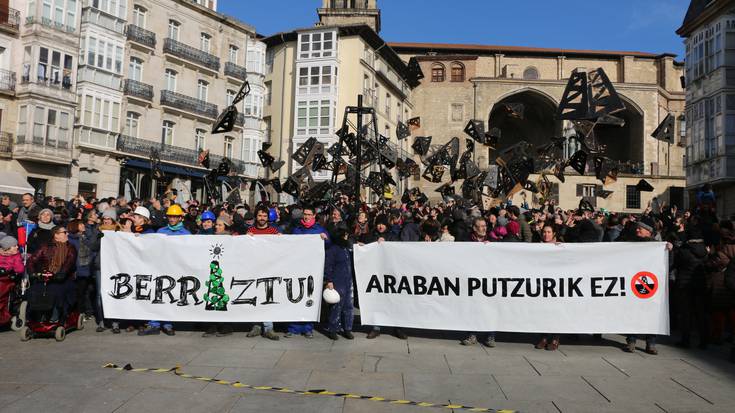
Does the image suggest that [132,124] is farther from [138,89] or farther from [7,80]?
[7,80]

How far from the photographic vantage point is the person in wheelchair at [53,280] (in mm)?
7707

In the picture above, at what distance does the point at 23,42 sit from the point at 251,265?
91.6 feet

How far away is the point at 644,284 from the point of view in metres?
7.75

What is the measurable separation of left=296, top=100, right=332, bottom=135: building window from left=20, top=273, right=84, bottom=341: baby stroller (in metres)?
37.7

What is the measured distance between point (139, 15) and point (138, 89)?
188 inches

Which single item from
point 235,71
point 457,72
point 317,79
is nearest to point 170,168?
point 235,71

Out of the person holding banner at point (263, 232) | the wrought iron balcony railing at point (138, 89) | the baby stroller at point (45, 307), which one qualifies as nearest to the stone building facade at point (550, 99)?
the wrought iron balcony railing at point (138, 89)

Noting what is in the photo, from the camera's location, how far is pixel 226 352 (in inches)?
282

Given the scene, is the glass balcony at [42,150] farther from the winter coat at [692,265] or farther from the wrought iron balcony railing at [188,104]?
the winter coat at [692,265]

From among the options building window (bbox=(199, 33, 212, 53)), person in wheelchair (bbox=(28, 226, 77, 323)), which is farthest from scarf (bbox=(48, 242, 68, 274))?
building window (bbox=(199, 33, 212, 53))

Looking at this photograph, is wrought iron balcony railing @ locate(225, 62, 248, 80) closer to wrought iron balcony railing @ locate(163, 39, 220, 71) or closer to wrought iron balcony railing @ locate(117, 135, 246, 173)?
wrought iron balcony railing @ locate(163, 39, 220, 71)

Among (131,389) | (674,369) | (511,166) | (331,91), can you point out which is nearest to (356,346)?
(131,389)

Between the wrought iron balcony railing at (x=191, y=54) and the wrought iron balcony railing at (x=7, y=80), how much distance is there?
370 inches

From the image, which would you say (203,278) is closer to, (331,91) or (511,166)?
(511,166)
